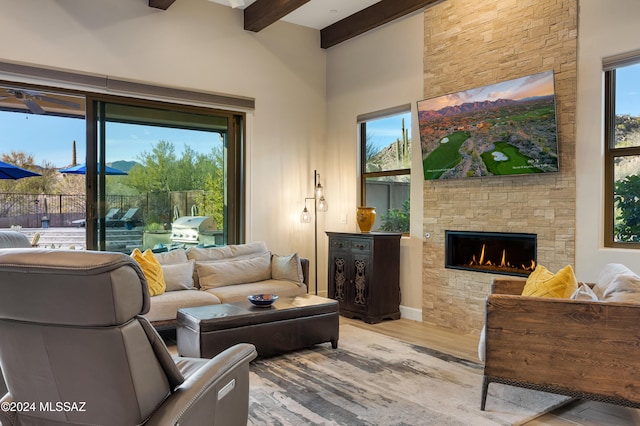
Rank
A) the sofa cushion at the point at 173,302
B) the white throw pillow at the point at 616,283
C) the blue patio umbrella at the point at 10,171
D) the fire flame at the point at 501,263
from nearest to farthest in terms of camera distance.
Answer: the white throw pillow at the point at 616,283 → the sofa cushion at the point at 173,302 → the fire flame at the point at 501,263 → the blue patio umbrella at the point at 10,171

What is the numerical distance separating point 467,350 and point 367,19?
12.9 ft

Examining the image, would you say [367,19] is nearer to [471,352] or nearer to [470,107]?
[470,107]

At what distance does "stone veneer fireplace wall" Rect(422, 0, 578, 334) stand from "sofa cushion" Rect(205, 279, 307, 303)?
58.2 inches

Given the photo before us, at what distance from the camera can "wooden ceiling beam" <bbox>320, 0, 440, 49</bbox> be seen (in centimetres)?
521

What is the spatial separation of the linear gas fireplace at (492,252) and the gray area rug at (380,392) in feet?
3.88

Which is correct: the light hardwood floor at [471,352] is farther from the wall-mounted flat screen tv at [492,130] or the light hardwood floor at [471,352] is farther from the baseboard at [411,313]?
the wall-mounted flat screen tv at [492,130]

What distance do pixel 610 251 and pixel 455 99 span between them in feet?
6.51

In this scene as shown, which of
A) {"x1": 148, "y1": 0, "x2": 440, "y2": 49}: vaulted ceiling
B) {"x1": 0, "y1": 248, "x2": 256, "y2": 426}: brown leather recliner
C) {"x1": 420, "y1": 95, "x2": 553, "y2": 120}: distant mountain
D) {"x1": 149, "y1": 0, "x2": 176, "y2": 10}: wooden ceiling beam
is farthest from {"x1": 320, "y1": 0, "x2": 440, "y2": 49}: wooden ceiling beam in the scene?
{"x1": 0, "y1": 248, "x2": 256, "y2": 426}: brown leather recliner

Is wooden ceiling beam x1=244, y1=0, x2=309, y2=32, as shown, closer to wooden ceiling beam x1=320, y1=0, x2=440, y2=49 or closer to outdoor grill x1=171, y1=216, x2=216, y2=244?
wooden ceiling beam x1=320, y1=0, x2=440, y2=49

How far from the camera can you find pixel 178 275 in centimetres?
448

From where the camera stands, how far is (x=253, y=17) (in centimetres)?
552

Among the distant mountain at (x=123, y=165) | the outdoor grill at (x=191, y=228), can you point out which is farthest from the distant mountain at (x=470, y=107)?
the distant mountain at (x=123, y=165)

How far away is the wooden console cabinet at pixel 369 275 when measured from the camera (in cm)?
516

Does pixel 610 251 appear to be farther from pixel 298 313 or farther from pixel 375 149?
pixel 375 149
